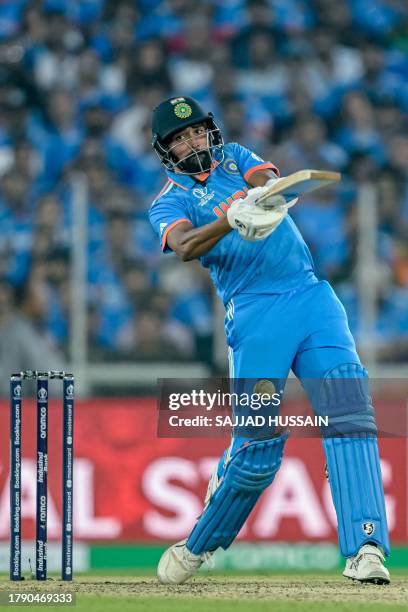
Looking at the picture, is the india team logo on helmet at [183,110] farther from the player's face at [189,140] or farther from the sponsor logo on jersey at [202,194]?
the sponsor logo on jersey at [202,194]

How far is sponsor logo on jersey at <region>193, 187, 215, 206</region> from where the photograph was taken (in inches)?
219

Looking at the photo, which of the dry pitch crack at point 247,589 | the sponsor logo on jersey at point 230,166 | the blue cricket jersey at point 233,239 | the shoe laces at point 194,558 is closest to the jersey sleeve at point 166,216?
the blue cricket jersey at point 233,239

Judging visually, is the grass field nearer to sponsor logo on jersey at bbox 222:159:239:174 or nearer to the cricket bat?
the cricket bat

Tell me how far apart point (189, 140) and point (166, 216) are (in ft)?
1.17

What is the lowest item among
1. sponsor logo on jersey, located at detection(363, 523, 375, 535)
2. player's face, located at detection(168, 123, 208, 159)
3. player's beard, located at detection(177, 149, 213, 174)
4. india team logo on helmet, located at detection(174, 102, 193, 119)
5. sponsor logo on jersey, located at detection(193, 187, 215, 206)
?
sponsor logo on jersey, located at detection(363, 523, 375, 535)

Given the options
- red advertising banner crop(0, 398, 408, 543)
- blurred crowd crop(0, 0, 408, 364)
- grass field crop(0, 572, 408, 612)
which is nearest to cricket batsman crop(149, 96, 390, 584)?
grass field crop(0, 572, 408, 612)

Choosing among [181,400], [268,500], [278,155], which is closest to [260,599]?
[181,400]

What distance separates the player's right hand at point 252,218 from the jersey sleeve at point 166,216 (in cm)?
40

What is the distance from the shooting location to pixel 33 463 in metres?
8.16

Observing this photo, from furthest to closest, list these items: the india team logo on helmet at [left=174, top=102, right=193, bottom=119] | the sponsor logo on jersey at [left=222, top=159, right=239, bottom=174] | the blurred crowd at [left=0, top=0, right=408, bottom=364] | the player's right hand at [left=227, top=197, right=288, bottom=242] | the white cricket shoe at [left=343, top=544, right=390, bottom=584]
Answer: the blurred crowd at [left=0, top=0, right=408, bottom=364] < the sponsor logo on jersey at [left=222, top=159, right=239, bottom=174] < the india team logo on helmet at [left=174, top=102, right=193, bottom=119] < the white cricket shoe at [left=343, top=544, right=390, bottom=584] < the player's right hand at [left=227, top=197, right=288, bottom=242]

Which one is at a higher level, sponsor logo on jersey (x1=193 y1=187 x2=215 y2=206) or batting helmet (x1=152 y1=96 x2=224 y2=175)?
batting helmet (x1=152 y1=96 x2=224 y2=175)

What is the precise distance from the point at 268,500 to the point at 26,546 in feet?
5.02

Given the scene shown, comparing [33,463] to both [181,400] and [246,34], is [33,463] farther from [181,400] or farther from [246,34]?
[246,34]

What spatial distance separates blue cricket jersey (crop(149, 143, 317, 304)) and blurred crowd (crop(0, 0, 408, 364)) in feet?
9.08
